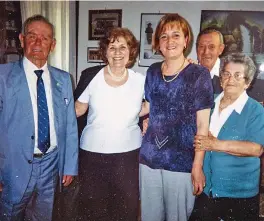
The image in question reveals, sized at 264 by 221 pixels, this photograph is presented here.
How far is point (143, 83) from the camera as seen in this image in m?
1.18

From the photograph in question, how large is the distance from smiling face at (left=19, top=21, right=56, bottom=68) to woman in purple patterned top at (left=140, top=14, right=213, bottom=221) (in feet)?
1.58

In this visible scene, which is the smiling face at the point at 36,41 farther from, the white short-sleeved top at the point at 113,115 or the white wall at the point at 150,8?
the white wall at the point at 150,8

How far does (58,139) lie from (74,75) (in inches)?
39.9

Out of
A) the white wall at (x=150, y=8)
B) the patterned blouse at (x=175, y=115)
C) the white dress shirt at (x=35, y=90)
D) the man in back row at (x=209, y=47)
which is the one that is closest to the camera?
the patterned blouse at (x=175, y=115)

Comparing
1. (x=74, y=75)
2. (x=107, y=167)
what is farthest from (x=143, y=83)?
(x=74, y=75)

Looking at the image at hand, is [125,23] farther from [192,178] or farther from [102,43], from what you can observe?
[192,178]

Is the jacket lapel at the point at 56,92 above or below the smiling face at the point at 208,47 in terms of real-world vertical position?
below

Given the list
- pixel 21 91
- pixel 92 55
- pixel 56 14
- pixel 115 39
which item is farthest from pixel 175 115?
pixel 56 14

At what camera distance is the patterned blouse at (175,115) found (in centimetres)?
99

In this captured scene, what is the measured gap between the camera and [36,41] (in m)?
1.09

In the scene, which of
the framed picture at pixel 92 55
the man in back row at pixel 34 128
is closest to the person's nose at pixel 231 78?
the man in back row at pixel 34 128

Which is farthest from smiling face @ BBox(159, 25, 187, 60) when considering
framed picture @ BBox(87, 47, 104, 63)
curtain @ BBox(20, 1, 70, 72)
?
curtain @ BBox(20, 1, 70, 72)

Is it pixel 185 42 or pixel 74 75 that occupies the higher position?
pixel 185 42

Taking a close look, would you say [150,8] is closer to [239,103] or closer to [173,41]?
[173,41]
